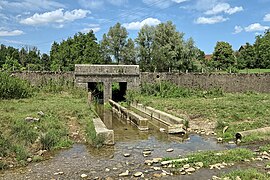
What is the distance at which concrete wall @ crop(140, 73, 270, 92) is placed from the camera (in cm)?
2514

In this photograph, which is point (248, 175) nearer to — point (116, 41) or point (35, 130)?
point (35, 130)

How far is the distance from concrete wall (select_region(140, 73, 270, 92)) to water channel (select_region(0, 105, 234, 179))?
14643mm

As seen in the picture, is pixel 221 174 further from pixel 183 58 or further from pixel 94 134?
pixel 183 58

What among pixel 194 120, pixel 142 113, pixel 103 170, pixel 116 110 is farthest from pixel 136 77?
pixel 103 170

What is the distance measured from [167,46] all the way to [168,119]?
2577 cm

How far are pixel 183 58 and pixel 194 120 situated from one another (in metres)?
26.4

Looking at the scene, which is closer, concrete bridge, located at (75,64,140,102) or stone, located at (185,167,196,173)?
stone, located at (185,167,196,173)

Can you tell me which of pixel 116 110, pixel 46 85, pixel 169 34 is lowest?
pixel 116 110

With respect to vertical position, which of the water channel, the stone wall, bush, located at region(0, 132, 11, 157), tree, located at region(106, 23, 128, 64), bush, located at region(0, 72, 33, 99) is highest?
tree, located at region(106, 23, 128, 64)

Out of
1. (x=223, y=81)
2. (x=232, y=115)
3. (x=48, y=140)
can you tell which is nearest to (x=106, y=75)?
(x=223, y=81)

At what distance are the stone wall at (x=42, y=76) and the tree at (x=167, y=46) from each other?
56.2 feet

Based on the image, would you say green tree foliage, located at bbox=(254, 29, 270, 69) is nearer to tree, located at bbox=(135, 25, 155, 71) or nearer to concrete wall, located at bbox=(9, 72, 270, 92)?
tree, located at bbox=(135, 25, 155, 71)

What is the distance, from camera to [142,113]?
58.1 ft

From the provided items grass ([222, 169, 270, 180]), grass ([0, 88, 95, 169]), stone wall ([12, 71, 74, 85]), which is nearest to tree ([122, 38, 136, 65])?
stone wall ([12, 71, 74, 85])
